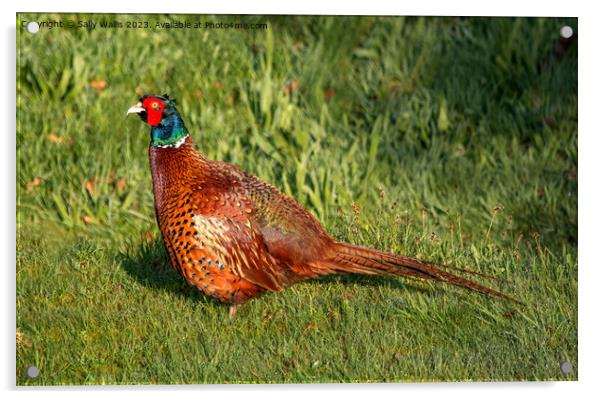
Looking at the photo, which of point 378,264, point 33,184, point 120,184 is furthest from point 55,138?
point 378,264

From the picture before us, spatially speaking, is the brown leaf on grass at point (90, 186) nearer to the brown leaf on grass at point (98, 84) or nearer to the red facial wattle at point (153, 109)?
the brown leaf on grass at point (98, 84)

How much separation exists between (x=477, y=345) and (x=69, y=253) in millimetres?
2041

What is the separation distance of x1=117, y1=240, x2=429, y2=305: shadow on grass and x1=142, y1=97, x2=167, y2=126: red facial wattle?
0.77 meters

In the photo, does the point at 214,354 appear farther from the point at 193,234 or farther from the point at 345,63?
the point at 345,63

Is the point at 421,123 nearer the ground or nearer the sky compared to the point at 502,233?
nearer the sky

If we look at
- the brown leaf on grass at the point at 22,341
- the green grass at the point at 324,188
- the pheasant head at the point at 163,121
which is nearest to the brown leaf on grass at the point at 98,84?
the green grass at the point at 324,188

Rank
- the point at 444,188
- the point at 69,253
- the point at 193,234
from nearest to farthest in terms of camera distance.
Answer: the point at 193,234 → the point at 69,253 → the point at 444,188

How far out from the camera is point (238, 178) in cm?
501

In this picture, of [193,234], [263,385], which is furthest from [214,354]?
[193,234]

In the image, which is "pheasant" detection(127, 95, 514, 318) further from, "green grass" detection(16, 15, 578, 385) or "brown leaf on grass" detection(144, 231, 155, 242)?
"brown leaf on grass" detection(144, 231, 155, 242)

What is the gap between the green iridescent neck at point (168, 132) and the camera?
4938 millimetres

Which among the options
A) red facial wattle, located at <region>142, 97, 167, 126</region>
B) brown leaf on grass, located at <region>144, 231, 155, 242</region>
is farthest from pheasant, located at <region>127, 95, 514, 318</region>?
brown leaf on grass, located at <region>144, 231, 155, 242</region>

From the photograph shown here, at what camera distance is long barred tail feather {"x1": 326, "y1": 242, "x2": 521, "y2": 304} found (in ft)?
16.2

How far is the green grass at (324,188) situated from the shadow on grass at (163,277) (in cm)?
1
